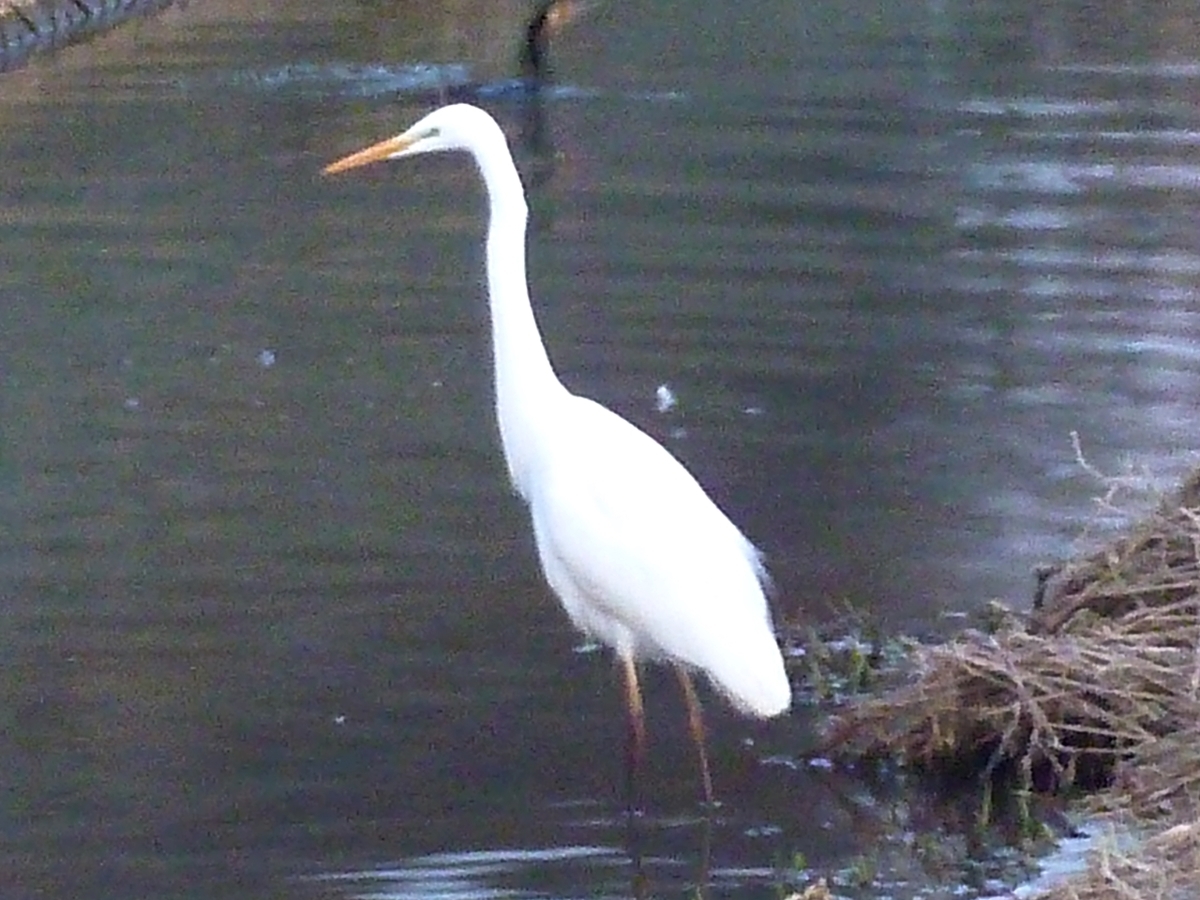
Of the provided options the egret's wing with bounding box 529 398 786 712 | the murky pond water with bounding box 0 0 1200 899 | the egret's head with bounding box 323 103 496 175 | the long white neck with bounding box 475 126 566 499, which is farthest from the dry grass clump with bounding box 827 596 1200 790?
the egret's head with bounding box 323 103 496 175

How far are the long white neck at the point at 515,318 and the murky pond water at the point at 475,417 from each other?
853mm

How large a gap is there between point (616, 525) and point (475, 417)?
11.7 ft

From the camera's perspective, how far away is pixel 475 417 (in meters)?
9.49

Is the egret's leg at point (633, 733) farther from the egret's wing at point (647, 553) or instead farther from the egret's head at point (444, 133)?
the egret's head at point (444, 133)

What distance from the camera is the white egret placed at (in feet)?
Result: 19.2

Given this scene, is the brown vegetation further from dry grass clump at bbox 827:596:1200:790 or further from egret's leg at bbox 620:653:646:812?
egret's leg at bbox 620:653:646:812

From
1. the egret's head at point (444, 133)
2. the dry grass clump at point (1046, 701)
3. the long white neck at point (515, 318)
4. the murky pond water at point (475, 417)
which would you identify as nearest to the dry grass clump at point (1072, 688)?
the dry grass clump at point (1046, 701)

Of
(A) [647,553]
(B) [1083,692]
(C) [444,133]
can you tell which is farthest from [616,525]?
(B) [1083,692]

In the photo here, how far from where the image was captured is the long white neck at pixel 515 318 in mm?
6246

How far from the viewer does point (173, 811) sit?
616 centimetres

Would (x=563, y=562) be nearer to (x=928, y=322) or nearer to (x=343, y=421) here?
(x=343, y=421)

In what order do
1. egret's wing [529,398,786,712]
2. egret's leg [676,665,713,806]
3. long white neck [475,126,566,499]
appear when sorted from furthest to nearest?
long white neck [475,126,566,499], egret's leg [676,665,713,806], egret's wing [529,398,786,712]

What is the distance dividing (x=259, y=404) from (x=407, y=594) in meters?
2.30

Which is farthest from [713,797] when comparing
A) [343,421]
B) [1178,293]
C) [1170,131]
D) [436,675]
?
[1170,131]
